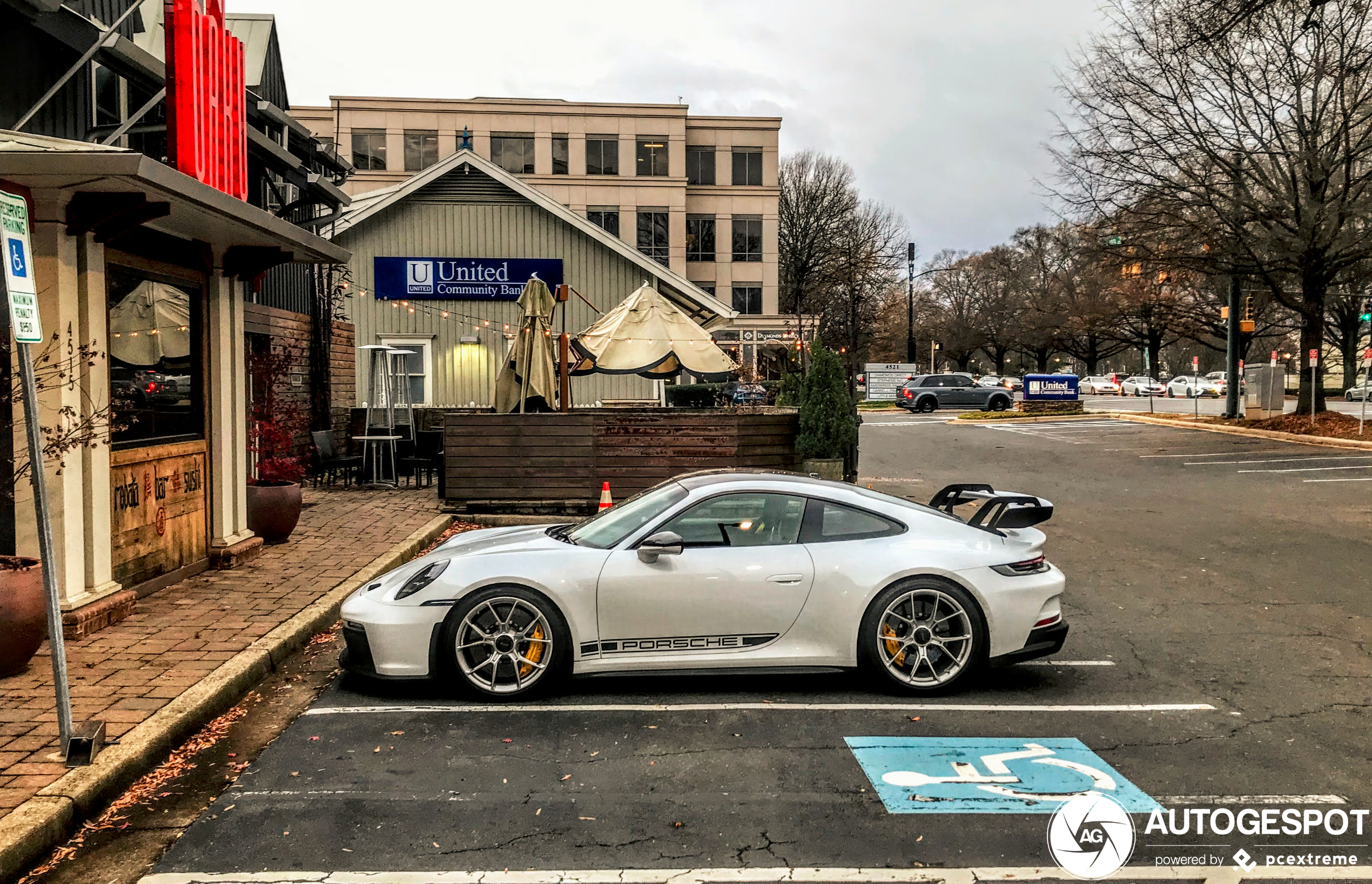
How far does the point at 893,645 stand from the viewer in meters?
5.67

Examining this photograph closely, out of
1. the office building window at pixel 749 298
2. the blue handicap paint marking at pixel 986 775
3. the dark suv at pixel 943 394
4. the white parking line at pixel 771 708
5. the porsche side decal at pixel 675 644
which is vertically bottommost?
the white parking line at pixel 771 708

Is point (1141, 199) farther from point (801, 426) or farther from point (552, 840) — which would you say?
point (552, 840)

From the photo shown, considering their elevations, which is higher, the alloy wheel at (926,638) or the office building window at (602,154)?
the office building window at (602,154)

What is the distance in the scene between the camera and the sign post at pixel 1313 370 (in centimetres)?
2629

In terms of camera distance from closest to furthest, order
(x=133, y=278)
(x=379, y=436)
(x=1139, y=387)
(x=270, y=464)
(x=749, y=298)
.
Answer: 1. (x=133, y=278)
2. (x=270, y=464)
3. (x=379, y=436)
4. (x=749, y=298)
5. (x=1139, y=387)

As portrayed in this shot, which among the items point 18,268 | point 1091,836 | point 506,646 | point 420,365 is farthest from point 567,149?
point 1091,836

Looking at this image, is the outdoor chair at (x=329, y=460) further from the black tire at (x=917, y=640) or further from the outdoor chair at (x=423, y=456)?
the black tire at (x=917, y=640)

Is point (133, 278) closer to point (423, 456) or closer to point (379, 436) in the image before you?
point (379, 436)

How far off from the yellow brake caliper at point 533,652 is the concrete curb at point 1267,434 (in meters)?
22.9

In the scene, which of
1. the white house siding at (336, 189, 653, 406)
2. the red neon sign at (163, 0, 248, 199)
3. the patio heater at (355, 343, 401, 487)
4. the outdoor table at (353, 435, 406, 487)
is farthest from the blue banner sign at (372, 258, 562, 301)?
the red neon sign at (163, 0, 248, 199)

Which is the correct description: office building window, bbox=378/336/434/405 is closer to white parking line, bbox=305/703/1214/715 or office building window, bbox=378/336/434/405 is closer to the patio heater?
the patio heater

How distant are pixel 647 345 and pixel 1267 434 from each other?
18.4 meters

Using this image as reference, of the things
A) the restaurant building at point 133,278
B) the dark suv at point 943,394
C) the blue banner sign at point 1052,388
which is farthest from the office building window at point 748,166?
the restaurant building at point 133,278

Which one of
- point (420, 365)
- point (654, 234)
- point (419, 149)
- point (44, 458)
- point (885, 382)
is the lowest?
point (44, 458)
